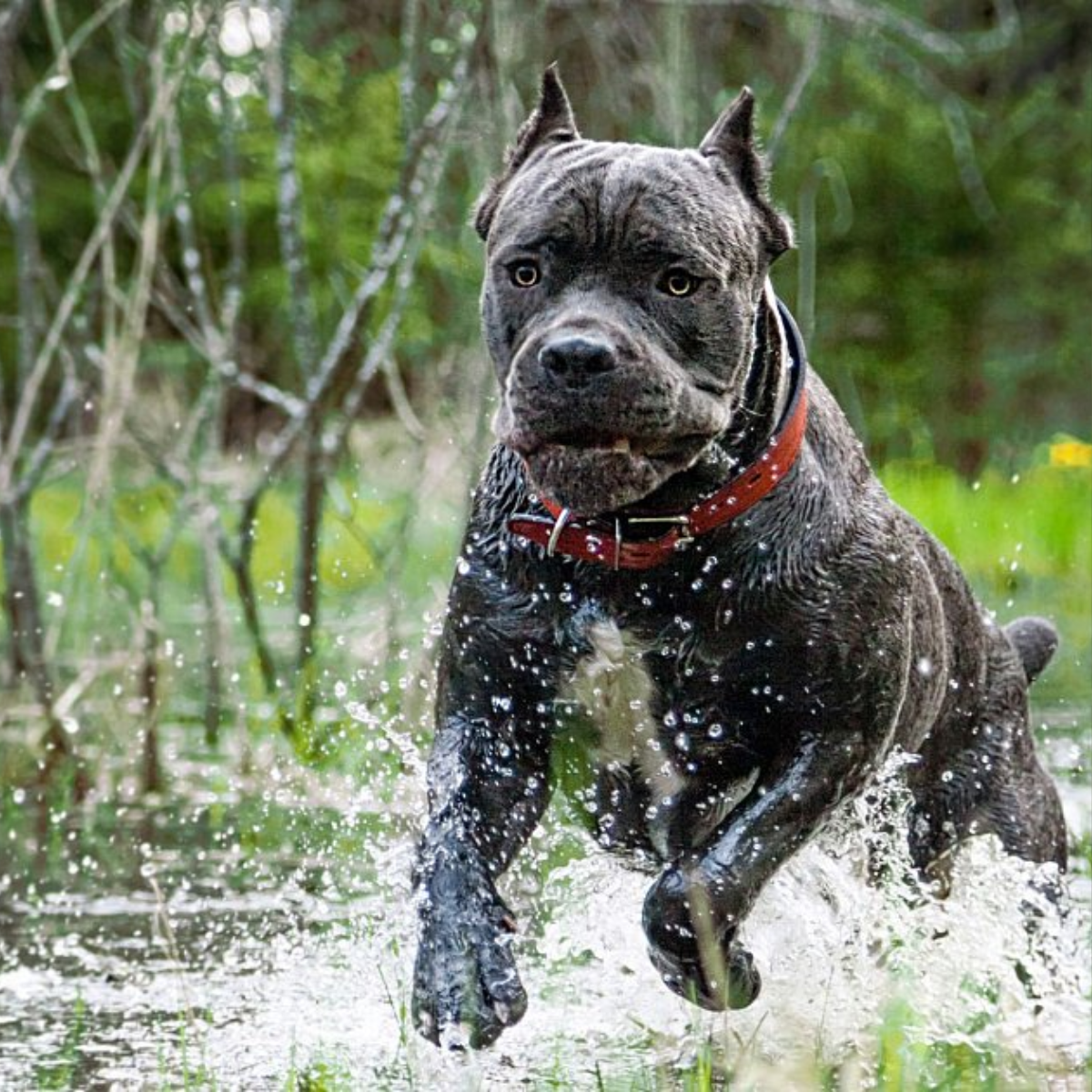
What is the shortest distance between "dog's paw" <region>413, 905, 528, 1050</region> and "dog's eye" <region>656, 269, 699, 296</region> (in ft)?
3.37

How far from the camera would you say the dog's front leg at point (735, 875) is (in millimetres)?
3373

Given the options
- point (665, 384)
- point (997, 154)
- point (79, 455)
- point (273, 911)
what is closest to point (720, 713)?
point (665, 384)

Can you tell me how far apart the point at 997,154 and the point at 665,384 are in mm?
10767

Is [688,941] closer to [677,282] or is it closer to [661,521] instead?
[661,521]

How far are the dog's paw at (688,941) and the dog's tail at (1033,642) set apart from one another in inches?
54.0

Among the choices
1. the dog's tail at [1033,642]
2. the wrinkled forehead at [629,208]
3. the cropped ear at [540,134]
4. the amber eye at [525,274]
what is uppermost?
the cropped ear at [540,134]

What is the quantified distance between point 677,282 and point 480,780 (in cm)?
89

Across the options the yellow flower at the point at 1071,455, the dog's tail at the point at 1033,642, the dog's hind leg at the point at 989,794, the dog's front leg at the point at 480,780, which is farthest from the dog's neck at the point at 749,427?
the yellow flower at the point at 1071,455

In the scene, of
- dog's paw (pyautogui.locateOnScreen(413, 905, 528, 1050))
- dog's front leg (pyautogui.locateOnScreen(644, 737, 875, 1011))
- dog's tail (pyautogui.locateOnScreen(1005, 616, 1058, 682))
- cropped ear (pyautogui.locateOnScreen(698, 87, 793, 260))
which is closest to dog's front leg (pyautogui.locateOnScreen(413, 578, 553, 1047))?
dog's paw (pyautogui.locateOnScreen(413, 905, 528, 1050))

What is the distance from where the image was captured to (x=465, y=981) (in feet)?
10.9

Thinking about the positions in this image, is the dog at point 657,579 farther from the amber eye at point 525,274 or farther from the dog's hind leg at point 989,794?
the dog's hind leg at point 989,794

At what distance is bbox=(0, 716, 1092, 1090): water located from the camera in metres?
3.81

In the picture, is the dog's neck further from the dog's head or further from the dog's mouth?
the dog's mouth

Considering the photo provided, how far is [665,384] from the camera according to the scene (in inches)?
129
